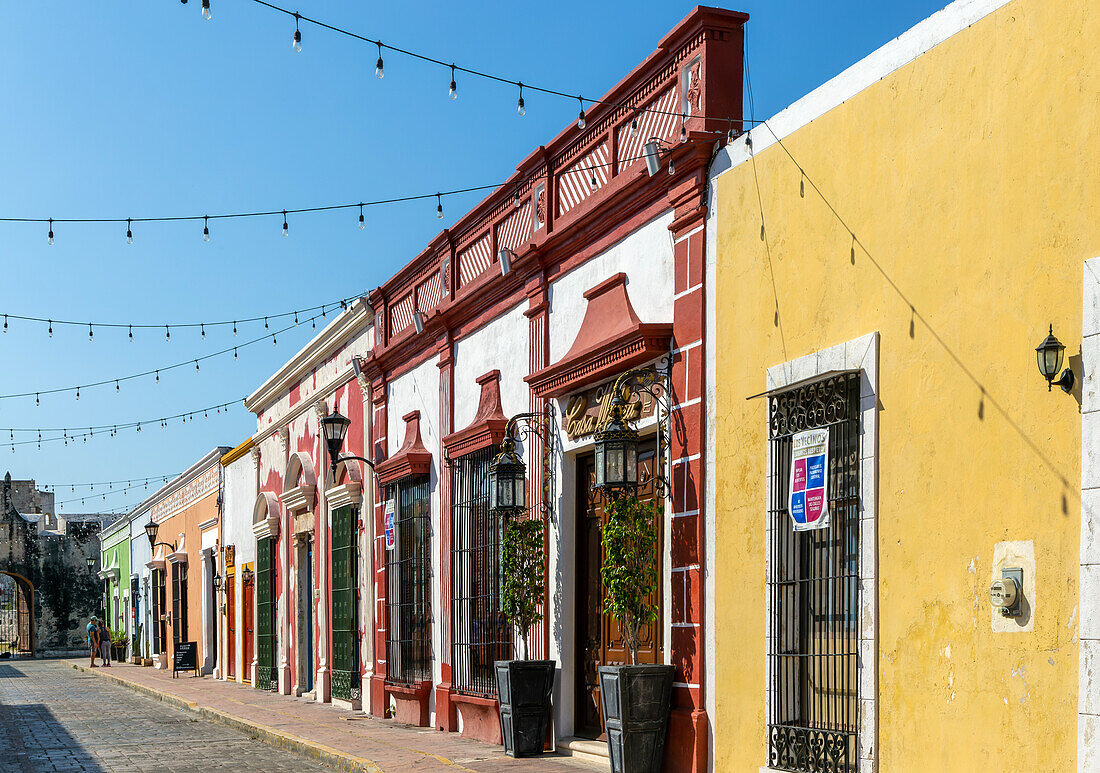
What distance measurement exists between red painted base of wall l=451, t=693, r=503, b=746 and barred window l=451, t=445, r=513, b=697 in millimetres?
101

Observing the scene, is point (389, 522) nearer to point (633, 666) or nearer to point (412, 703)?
point (412, 703)

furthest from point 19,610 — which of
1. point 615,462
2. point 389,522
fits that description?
point 615,462

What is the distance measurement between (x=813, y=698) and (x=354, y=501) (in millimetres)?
10701

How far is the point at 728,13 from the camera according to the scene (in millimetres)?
8625

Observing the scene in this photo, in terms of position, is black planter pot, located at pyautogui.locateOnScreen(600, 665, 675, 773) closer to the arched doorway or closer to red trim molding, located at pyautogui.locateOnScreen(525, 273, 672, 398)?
red trim molding, located at pyautogui.locateOnScreen(525, 273, 672, 398)

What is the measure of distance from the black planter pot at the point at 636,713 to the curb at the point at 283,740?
8.25ft

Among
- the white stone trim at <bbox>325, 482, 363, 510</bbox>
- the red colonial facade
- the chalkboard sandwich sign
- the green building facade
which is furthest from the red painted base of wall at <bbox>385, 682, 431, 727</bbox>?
the green building facade

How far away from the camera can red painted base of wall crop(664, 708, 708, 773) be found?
27.3 feet

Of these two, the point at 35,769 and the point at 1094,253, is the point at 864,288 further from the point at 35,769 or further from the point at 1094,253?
the point at 35,769

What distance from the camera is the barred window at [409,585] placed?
14445mm

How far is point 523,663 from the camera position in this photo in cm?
1066

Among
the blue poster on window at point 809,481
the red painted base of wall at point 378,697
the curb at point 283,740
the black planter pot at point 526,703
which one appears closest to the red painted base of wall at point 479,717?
the black planter pot at point 526,703

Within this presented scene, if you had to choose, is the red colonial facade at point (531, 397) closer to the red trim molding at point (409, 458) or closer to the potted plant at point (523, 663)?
the red trim molding at point (409, 458)

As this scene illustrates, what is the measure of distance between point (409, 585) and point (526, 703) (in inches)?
181
